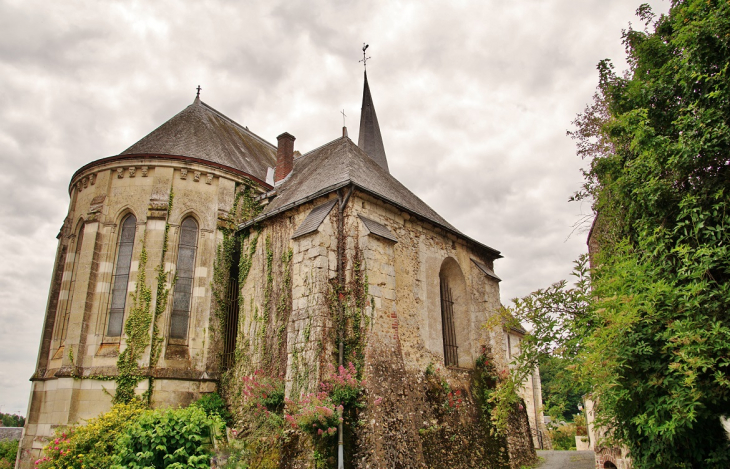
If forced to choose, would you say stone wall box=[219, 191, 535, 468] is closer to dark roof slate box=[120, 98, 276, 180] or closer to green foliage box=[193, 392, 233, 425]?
green foliage box=[193, 392, 233, 425]

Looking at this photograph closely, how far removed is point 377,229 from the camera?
10.4m

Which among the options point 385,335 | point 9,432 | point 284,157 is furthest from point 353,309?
point 9,432

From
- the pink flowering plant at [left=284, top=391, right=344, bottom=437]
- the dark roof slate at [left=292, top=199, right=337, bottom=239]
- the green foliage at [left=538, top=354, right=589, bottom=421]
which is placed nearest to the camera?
the green foliage at [left=538, top=354, right=589, bottom=421]

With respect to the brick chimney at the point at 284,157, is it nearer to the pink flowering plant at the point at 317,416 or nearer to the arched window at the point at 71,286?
the arched window at the point at 71,286

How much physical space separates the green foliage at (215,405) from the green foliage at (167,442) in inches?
128

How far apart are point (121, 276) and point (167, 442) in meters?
5.94

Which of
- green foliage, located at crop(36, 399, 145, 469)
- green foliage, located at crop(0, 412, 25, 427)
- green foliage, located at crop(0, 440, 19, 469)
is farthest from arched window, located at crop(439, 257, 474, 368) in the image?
green foliage, located at crop(0, 412, 25, 427)

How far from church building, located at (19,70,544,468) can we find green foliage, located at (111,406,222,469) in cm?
178

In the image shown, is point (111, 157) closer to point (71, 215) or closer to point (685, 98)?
point (71, 215)

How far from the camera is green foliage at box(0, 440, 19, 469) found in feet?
55.2

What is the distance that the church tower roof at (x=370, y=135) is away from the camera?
877 inches

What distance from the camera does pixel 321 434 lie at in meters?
8.15

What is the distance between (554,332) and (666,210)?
2263 mm

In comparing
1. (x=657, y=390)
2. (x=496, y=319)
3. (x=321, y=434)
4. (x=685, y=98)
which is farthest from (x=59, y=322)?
(x=685, y=98)
